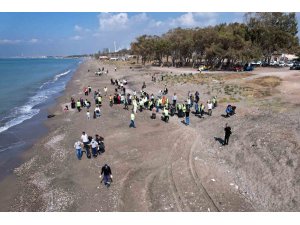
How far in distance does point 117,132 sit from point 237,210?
1274 cm

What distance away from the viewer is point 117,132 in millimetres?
23016

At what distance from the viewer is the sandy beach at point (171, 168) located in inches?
519

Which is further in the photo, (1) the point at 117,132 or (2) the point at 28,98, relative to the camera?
(2) the point at 28,98

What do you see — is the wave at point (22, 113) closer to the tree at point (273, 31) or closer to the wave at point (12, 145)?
the wave at point (12, 145)

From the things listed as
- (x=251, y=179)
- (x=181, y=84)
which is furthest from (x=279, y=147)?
(x=181, y=84)

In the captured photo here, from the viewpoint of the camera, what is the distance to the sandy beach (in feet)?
43.2

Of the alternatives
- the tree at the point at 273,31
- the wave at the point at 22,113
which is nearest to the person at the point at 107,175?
the wave at the point at 22,113

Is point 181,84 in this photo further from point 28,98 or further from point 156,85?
point 28,98

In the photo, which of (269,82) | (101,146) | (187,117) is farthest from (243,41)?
(101,146)

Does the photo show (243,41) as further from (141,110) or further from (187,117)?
(187,117)

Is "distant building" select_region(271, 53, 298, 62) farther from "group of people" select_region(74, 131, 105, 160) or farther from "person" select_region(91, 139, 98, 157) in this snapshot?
"person" select_region(91, 139, 98, 157)

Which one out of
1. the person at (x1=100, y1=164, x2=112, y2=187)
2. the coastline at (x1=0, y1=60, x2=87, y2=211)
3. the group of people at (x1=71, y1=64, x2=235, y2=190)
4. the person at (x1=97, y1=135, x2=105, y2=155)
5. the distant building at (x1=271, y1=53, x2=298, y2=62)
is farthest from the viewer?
the distant building at (x1=271, y1=53, x2=298, y2=62)

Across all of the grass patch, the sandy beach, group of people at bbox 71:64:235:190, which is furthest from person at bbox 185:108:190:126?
the grass patch

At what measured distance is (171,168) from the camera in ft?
52.5
